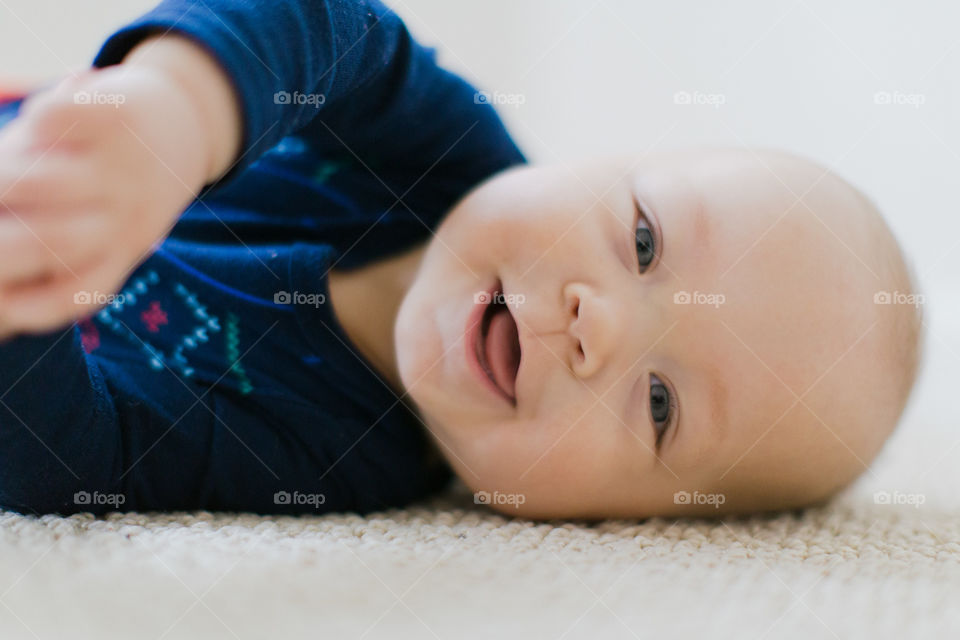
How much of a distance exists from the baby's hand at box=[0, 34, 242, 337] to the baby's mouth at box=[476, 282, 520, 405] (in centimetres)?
39

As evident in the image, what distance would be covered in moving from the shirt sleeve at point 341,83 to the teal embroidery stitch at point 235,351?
215mm

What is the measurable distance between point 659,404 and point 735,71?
1124mm

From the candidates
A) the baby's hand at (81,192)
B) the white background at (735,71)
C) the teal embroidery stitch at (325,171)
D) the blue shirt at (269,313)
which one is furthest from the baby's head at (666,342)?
the white background at (735,71)

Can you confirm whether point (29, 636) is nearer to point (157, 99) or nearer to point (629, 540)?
point (157, 99)

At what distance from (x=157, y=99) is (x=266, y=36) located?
195mm

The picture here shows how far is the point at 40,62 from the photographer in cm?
165

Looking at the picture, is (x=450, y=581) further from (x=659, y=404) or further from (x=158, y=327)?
(x=158, y=327)

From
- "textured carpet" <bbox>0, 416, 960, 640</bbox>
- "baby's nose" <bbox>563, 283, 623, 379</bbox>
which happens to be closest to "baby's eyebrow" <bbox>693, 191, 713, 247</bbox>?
"baby's nose" <bbox>563, 283, 623, 379</bbox>

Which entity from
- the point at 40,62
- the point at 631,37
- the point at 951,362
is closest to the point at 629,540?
the point at 951,362

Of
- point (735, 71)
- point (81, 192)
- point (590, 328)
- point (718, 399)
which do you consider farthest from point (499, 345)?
point (735, 71)

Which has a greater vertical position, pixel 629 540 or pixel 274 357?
pixel 274 357

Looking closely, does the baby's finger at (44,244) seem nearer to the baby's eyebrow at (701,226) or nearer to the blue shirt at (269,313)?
the blue shirt at (269,313)

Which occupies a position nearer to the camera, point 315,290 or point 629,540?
point 629,540

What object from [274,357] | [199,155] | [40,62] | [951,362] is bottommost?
[951,362]
